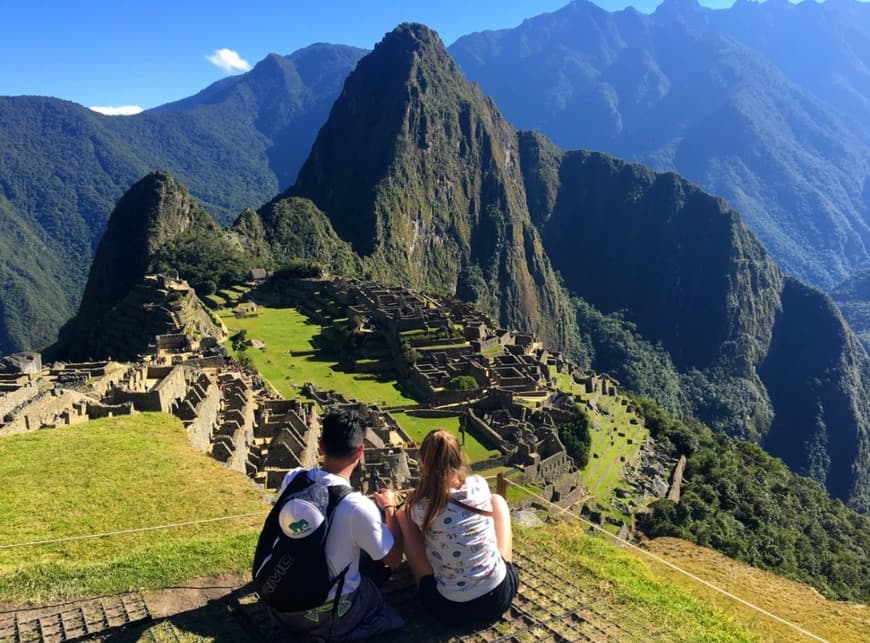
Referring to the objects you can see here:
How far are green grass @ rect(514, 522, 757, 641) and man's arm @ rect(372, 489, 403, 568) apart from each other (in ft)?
7.83

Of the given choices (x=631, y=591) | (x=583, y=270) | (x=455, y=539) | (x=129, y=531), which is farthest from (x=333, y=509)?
(x=583, y=270)

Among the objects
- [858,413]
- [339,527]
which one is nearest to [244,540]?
[339,527]

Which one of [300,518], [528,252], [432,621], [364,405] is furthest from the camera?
[528,252]

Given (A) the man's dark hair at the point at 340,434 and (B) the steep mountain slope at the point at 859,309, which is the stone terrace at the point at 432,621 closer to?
(A) the man's dark hair at the point at 340,434

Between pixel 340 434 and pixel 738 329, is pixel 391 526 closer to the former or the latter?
pixel 340 434

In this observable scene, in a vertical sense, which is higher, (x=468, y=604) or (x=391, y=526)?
(x=391, y=526)

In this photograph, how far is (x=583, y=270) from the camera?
7864 inches

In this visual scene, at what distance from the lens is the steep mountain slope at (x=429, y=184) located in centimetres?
14188

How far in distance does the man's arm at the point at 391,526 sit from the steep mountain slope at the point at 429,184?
124338 mm

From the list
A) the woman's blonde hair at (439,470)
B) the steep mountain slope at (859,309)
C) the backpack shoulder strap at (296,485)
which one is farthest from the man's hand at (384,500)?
the steep mountain slope at (859,309)

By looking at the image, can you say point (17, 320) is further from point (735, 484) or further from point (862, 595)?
point (862, 595)

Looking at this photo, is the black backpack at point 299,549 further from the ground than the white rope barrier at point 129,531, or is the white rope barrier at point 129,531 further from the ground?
the black backpack at point 299,549

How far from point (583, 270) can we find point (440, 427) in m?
173

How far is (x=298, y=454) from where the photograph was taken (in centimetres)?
1872
